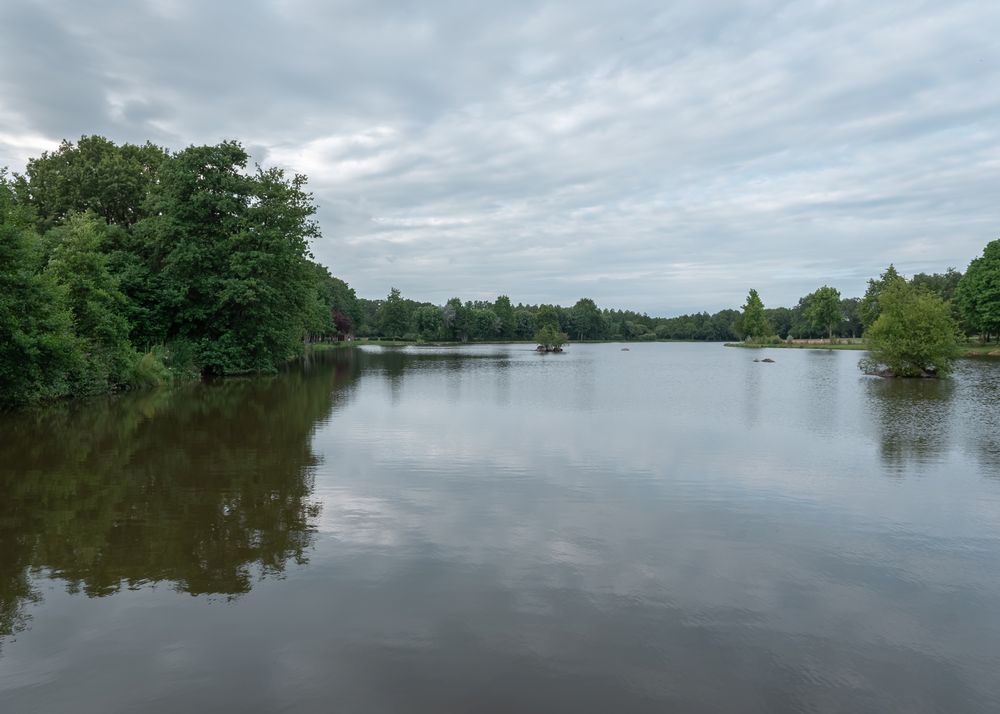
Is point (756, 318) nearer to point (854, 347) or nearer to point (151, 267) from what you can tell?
point (854, 347)

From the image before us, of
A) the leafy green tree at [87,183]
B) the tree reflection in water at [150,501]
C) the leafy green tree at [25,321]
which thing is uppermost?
the leafy green tree at [87,183]

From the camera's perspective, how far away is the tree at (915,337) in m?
38.5

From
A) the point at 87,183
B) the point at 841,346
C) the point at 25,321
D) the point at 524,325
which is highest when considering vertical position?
the point at 87,183

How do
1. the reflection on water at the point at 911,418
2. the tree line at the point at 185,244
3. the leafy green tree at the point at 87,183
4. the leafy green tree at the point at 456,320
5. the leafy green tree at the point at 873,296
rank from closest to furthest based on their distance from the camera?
the reflection on water at the point at 911,418
the tree line at the point at 185,244
the leafy green tree at the point at 87,183
the leafy green tree at the point at 873,296
the leafy green tree at the point at 456,320

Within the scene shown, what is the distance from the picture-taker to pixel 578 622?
6547 mm

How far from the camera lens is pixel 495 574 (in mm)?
7809

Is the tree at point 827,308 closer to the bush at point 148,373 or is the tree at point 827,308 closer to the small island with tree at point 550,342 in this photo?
the small island with tree at point 550,342

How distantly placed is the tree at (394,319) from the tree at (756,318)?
2749 inches

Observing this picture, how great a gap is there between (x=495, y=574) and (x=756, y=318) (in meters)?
118

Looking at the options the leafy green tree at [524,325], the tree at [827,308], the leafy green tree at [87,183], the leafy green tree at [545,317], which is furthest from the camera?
the leafy green tree at [524,325]

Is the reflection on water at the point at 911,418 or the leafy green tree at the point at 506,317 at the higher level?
the leafy green tree at the point at 506,317

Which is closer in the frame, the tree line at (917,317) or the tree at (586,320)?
the tree line at (917,317)

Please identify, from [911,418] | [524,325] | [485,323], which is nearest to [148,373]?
[911,418]

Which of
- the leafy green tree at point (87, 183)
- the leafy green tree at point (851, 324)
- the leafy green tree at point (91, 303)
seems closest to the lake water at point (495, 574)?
the leafy green tree at point (91, 303)
